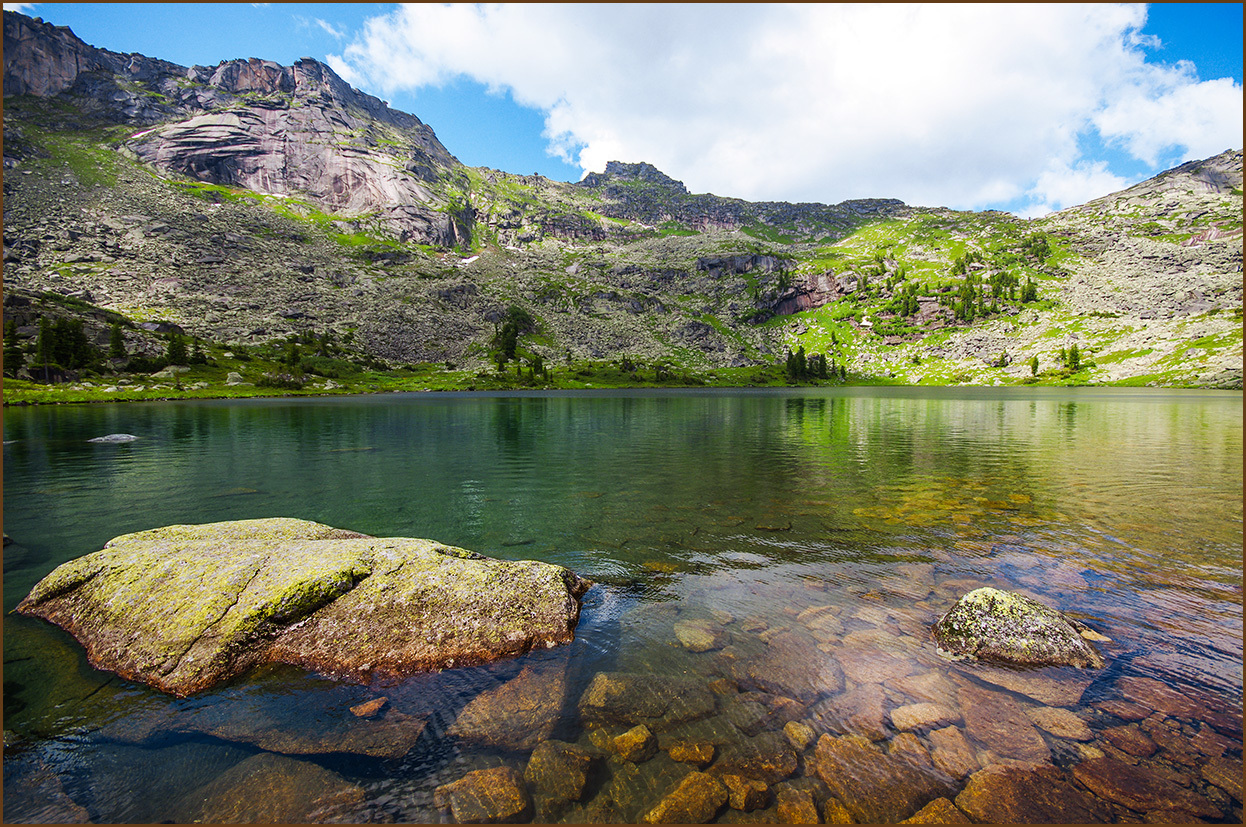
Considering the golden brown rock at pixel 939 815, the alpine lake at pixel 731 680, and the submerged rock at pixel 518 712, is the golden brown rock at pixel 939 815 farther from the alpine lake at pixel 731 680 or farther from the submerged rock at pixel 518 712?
the submerged rock at pixel 518 712

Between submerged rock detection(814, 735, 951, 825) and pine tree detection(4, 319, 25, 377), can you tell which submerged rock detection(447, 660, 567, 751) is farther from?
pine tree detection(4, 319, 25, 377)

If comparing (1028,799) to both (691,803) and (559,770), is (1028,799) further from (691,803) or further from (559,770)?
(559,770)

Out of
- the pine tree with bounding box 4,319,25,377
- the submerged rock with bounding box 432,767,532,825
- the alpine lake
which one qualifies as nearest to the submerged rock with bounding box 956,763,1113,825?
the alpine lake

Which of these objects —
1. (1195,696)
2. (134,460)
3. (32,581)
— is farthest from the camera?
(134,460)

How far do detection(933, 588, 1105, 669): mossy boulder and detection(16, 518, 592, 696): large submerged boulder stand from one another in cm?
1132

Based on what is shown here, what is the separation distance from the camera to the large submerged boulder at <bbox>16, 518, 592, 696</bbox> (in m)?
13.5

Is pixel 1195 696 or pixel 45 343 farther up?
pixel 45 343

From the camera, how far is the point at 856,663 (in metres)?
13.9

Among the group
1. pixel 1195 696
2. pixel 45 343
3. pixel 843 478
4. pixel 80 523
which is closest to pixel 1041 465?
pixel 843 478

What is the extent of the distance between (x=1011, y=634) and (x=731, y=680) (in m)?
8.11

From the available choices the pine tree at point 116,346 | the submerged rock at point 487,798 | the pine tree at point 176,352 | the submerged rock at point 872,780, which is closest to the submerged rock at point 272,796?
the submerged rock at point 487,798

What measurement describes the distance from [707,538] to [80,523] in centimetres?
3148

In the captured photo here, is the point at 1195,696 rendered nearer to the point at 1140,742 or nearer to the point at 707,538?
the point at 1140,742

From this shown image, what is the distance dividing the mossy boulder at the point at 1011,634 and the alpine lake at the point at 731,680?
1.65 feet
